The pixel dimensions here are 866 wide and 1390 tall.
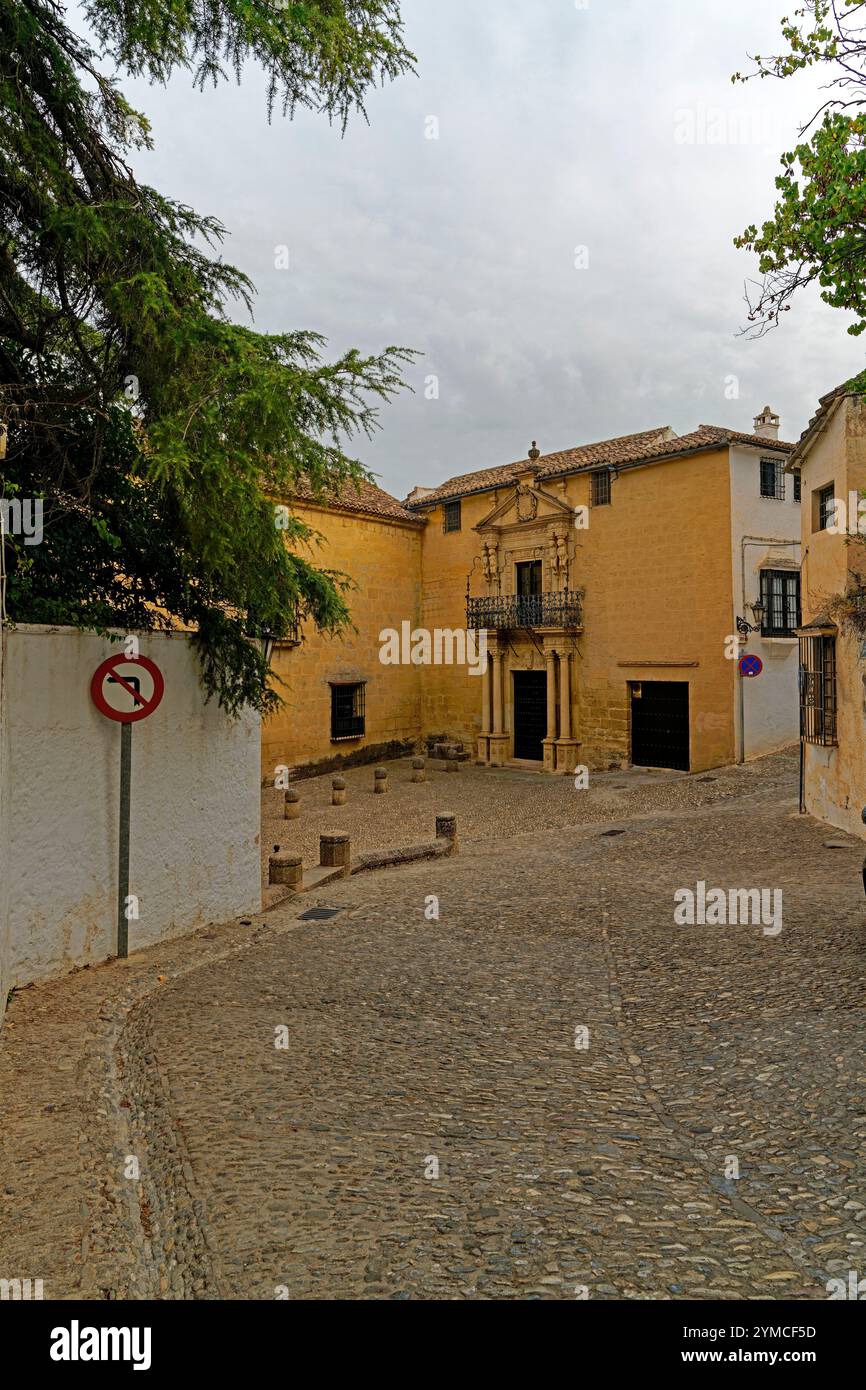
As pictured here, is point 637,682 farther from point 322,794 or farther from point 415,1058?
point 415,1058

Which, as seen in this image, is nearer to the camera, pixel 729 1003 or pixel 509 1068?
pixel 509 1068

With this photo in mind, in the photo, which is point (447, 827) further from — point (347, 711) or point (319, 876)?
point (347, 711)

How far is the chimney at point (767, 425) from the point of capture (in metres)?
20.5

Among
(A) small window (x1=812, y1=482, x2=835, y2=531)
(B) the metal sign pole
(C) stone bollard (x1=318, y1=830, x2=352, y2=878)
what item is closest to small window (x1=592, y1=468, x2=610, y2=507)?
(A) small window (x1=812, y1=482, x2=835, y2=531)

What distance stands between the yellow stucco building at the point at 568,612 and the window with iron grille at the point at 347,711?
0.19ft

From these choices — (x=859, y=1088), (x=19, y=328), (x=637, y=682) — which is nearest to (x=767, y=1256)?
(x=859, y=1088)

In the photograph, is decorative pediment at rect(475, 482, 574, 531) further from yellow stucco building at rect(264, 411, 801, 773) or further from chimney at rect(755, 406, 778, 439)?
chimney at rect(755, 406, 778, 439)

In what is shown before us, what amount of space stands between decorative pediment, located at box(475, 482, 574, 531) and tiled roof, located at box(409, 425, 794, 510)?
437 mm

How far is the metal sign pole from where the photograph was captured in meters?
6.23

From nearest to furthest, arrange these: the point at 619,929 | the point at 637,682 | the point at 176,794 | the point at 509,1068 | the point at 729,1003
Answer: the point at 509,1068, the point at 729,1003, the point at 176,794, the point at 619,929, the point at 637,682

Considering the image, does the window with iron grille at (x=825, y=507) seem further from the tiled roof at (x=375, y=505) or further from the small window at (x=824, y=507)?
the tiled roof at (x=375, y=505)

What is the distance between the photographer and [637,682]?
20.9m

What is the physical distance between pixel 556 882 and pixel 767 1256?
252 inches

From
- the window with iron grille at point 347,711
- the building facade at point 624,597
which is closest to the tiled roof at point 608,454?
the building facade at point 624,597
